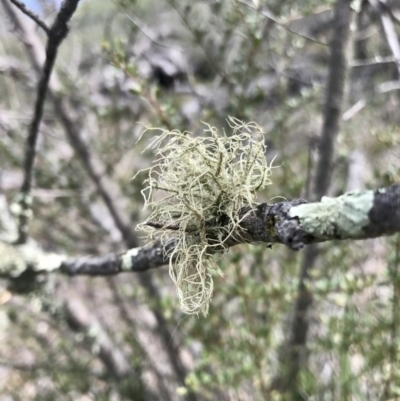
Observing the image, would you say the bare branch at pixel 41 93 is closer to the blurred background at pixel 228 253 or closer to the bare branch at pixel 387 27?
the blurred background at pixel 228 253

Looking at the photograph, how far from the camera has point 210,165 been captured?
0.69 meters

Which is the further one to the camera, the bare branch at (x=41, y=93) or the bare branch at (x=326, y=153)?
the bare branch at (x=326, y=153)

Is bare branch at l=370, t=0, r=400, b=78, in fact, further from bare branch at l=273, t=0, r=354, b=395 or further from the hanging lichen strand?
the hanging lichen strand

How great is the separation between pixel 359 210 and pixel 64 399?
203 cm

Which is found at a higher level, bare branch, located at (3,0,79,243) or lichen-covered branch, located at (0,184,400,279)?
bare branch, located at (3,0,79,243)

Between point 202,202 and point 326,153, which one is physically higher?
point 326,153

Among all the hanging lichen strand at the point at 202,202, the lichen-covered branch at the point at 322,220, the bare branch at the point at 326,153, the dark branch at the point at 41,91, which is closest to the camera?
the lichen-covered branch at the point at 322,220

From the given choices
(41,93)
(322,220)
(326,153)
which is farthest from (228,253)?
(322,220)

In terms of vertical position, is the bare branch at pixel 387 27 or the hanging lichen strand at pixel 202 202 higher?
the bare branch at pixel 387 27

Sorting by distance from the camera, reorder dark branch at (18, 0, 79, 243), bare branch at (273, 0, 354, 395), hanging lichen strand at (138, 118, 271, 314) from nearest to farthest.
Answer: hanging lichen strand at (138, 118, 271, 314) → dark branch at (18, 0, 79, 243) → bare branch at (273, 0, 354, 395)

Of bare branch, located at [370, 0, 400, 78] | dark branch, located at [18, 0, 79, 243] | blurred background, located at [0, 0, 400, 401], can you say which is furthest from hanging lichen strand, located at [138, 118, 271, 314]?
bare branch, located at [370, 0, 400, 78]

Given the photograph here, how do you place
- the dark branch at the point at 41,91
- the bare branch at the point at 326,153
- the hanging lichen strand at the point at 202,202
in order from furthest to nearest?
1. the bare branch at the point at 326,153
2. the dark branch at the point at 41,91
3. the hanging lichen strand at the point at 202,202

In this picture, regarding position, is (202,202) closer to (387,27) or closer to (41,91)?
(41,91)

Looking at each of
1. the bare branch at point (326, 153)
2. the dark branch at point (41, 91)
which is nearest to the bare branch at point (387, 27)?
the bare branch at point (326, 153)
